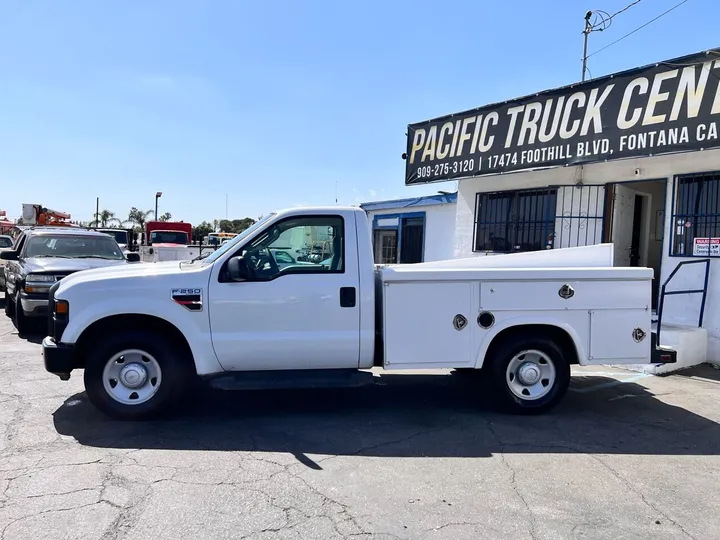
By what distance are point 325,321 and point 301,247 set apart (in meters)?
0.76

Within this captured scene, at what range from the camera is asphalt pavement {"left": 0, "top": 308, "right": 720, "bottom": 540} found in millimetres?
3402

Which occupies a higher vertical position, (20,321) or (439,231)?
(439,231)

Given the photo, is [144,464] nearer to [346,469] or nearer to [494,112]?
[346,469]

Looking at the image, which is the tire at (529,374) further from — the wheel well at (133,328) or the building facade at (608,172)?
the wheel well at (133,328)

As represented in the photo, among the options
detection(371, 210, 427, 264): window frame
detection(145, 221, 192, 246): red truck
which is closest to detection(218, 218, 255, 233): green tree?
detection(145, 221, 192, 246): red truck

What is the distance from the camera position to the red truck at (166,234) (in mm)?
28016

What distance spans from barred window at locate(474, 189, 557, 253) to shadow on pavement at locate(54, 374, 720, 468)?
16.1 ft

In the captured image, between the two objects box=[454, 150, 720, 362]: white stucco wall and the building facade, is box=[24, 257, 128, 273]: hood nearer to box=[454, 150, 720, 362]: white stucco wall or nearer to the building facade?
the building facade

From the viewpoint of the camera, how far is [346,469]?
165 inches

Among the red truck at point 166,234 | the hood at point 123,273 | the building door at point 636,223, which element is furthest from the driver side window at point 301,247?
the red truck at point 166,234

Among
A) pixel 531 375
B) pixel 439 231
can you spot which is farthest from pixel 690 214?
pixel 439 231

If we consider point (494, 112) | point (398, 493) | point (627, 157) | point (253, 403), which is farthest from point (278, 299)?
point (494, 112)

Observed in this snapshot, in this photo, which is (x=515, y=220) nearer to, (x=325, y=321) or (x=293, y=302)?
(x=325, y=321)

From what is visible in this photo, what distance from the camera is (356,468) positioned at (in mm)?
4227
